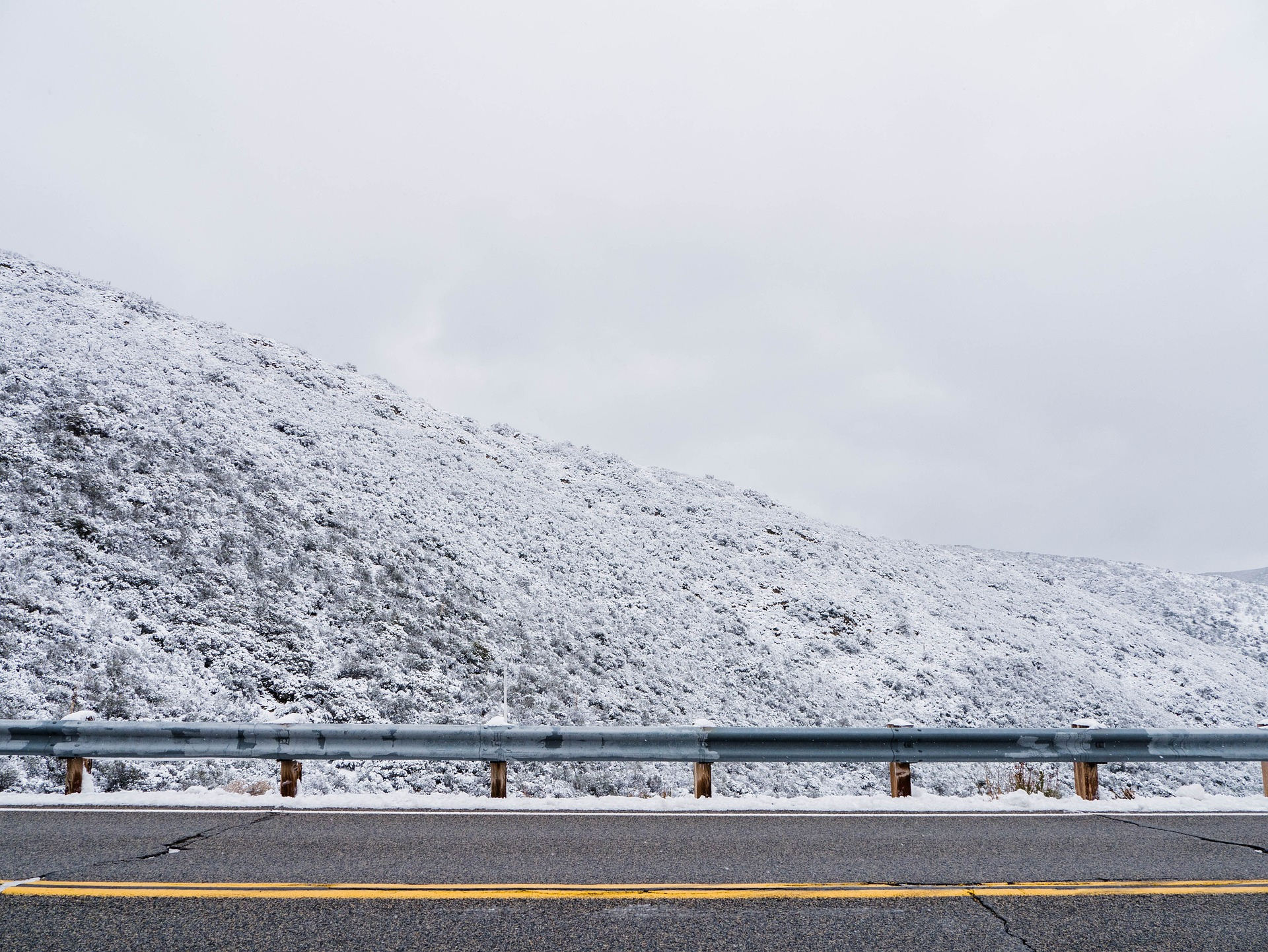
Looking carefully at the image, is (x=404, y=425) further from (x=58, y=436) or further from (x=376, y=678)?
(x=376, y=678)

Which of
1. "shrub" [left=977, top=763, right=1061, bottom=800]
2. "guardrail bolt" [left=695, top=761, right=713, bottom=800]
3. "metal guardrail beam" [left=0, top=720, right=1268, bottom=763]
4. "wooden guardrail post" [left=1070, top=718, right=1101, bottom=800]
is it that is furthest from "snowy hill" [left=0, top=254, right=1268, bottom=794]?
A: "wooden guardrail post" [left=1070, top=718, right=1101, bottom=800]

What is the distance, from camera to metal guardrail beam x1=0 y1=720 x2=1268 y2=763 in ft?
26.2

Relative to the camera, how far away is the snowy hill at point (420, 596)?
13578 millimetres

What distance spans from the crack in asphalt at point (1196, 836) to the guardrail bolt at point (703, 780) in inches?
162

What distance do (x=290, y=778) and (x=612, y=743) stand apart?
3.60 meters

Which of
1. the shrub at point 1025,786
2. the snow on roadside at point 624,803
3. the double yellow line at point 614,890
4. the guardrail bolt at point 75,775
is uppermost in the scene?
the double yellow line at point 614,890

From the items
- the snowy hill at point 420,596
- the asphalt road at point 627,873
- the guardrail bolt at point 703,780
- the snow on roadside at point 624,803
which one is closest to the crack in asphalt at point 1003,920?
the asphalt road at point 627,873

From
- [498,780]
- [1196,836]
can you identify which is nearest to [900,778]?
[1196,836]

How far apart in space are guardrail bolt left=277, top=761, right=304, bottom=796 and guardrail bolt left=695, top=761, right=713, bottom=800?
4.46m

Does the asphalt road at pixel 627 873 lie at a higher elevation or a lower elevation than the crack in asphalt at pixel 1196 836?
higher

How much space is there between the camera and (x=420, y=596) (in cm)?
1784

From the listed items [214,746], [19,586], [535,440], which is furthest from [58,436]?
[535,440]

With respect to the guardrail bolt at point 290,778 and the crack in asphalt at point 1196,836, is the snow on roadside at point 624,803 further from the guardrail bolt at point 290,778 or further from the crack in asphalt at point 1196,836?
the crack in asphalt at point 1196,836

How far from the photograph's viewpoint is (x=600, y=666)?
1766 centimetres
